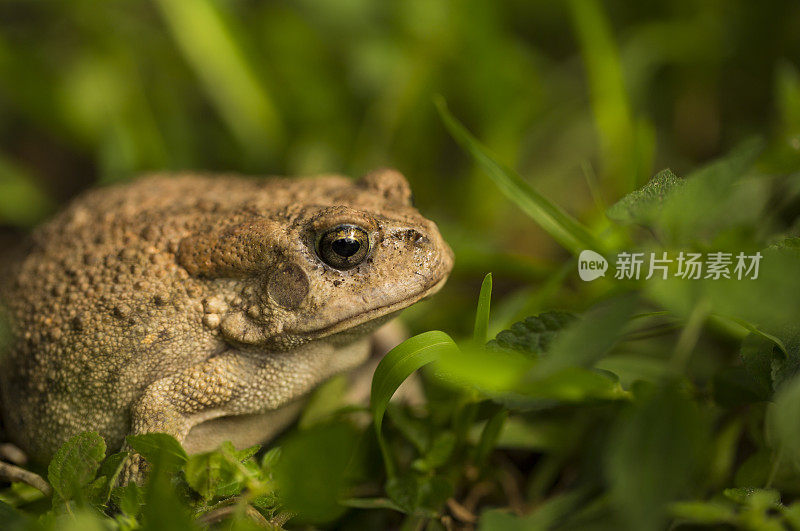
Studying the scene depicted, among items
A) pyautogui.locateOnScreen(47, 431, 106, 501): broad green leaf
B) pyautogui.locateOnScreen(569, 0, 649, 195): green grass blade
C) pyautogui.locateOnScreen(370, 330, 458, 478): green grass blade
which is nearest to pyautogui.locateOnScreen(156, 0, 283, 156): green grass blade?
pyautogui.locateOnScreen(569, 0, 649, 195): green grass blade

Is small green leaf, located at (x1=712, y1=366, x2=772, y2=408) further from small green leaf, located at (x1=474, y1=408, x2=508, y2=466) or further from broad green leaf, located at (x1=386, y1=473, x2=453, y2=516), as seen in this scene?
broad green leaf, located at (x1=386, y1=473, x2=453, y2=516)

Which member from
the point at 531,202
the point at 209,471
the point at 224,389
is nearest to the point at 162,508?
the point at 209,471

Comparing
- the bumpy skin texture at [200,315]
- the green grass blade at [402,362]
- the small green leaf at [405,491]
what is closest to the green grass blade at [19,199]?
the bumpy skin texture at [200,315]

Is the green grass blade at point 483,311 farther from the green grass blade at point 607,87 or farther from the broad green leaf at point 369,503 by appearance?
the green grass blade at point 607,87

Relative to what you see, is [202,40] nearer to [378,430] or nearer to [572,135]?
[572,135]

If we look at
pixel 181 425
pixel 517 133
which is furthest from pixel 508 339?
pixel 517 133

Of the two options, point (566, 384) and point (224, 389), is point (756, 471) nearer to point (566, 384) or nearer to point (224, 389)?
point (566, 384)
